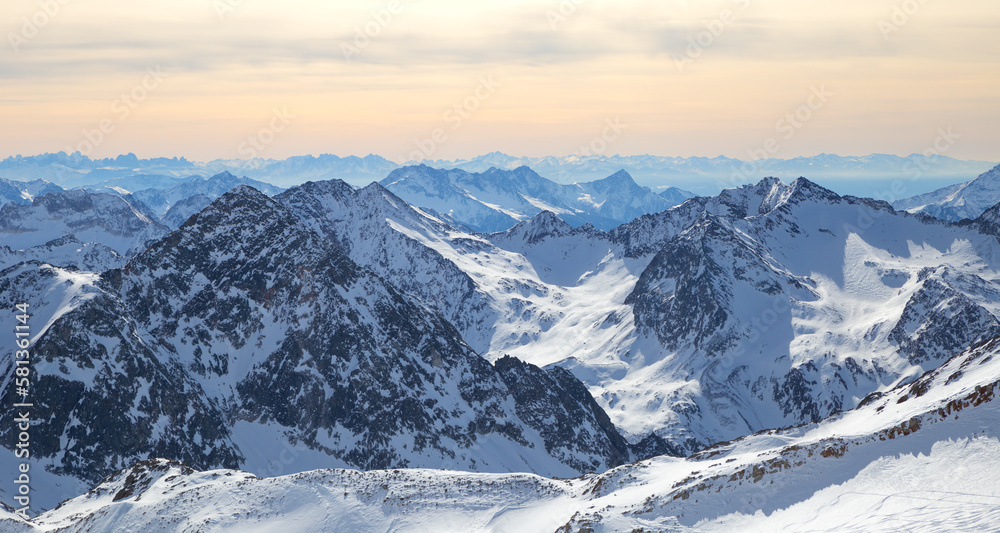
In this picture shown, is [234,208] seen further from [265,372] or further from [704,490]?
[704,490]

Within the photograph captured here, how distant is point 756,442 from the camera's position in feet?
227

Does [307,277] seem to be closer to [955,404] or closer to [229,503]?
[229,503]

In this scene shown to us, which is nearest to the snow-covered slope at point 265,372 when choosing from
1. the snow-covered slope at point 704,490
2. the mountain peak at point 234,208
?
the mountain peak at point 234,208

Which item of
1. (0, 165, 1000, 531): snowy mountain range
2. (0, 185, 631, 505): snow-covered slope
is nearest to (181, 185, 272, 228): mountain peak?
(0, 185, 631, 505): snow-covered slope

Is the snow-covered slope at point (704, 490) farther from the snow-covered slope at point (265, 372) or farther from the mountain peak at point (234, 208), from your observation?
the mountain peak at point (234, 208)

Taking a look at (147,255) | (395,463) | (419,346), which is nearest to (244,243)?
(147,255)

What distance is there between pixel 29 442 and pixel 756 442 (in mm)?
117999

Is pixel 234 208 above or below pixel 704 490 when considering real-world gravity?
above

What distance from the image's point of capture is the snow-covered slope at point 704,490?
45.3m

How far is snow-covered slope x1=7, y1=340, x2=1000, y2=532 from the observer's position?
45.3 metres

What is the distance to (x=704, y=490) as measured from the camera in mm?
55125

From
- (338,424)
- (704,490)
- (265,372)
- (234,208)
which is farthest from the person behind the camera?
(234,208)

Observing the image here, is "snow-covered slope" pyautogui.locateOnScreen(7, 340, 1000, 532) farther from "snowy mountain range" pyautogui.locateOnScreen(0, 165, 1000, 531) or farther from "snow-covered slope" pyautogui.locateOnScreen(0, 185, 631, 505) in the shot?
"snow-covered slope" pyautogui.locateOnScreen(0, 185, 631, 505)

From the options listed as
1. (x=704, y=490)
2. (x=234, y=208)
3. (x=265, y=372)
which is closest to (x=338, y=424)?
(x=265, y=372)
